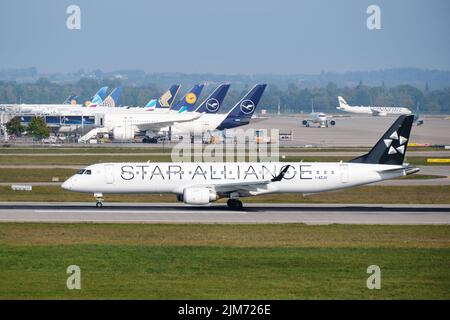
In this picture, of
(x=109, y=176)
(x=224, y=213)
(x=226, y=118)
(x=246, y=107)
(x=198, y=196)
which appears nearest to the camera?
(x=224, y=213)

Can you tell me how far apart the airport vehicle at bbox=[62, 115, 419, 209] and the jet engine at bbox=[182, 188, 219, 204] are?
0.06m

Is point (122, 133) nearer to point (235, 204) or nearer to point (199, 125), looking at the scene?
point (199, 125)

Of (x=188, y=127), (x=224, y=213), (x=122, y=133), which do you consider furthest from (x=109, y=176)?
(x=188, y=127)

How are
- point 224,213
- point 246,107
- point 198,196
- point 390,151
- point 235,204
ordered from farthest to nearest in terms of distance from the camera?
point 246,107, point 390,151, point 235,204, point 198,196, point 224,213

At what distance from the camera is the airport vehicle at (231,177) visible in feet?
181

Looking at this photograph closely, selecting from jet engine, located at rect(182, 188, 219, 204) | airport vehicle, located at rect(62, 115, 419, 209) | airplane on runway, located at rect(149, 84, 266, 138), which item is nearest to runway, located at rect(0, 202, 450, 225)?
jet engine, located at rect(182, 188, 219, 204)

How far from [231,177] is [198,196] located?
9.63 ft

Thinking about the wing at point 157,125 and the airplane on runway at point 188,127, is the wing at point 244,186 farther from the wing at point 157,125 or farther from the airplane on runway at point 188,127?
the wing at point 157,125

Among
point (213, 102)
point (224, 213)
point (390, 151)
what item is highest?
point (213, 102)

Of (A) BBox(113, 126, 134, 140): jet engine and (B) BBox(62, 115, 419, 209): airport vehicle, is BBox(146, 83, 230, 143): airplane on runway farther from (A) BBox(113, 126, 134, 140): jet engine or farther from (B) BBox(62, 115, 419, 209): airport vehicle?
(B) BBox(62, 115, 419, 209): airport vehicle

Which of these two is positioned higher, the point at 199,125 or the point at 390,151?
the point at 199,125

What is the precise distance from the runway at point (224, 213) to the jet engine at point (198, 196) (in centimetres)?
68

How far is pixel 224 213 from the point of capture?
176 feet
